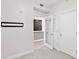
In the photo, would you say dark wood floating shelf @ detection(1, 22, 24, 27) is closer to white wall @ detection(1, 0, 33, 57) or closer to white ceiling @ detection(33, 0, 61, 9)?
white wall @ detection(1, 0, 33, 57)

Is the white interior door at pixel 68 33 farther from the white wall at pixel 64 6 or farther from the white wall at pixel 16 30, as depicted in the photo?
the white wall at pixel 16 30

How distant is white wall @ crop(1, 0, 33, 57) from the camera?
3018 millimetres

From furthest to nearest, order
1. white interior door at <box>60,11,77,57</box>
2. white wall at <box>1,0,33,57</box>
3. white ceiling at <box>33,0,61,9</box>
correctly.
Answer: white ceiling at <box>33,0,61,9</box>
white interior door at <box>60,11,77,57</box>
white wall at <box>1,0,33,57</box>

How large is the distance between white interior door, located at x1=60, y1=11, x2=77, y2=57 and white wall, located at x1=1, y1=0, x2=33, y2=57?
176 cm

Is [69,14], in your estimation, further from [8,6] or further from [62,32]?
[8,6]

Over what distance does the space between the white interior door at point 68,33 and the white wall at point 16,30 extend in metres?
1.76

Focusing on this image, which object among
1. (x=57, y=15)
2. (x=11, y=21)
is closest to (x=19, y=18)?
(x=11, y=21)

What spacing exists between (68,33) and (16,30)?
2.48 m

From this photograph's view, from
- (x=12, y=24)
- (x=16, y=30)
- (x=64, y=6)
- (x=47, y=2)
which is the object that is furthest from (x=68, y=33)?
(x=12, y=24)

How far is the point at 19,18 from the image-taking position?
3.54 metres

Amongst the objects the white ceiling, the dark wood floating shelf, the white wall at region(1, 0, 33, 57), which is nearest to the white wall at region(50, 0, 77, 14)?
the white ceiling

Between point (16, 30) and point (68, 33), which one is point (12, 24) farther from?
point (68, 33)

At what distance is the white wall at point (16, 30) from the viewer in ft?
9.90

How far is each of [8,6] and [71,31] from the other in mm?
2962
